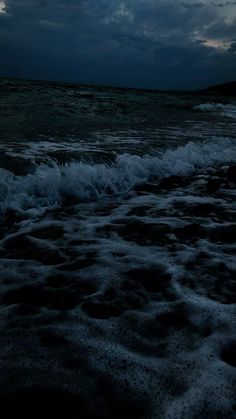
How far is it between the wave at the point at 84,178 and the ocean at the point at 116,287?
0.02 m

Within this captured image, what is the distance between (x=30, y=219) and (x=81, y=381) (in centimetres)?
288

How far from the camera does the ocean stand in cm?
192

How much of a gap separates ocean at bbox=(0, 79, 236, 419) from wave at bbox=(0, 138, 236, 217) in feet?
0.08

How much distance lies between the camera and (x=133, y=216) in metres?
4.78

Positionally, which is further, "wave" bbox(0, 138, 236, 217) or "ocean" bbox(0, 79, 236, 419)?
"wave" bbox(0, 138, 236, 217)

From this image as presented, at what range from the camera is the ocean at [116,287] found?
1.92 metres

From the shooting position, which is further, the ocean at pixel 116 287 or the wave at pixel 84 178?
the wave at pixel 84 178

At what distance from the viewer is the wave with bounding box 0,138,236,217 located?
16.8 feet

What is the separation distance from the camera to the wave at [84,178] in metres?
5.11

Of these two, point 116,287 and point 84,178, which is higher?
point 84,178

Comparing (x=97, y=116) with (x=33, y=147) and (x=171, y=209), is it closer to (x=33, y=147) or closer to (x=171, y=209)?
(x=33, y=147)

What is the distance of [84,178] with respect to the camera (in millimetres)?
5969

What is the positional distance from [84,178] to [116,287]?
3269 millimetres

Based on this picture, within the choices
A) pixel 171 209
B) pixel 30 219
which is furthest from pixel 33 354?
pixel 171 209
